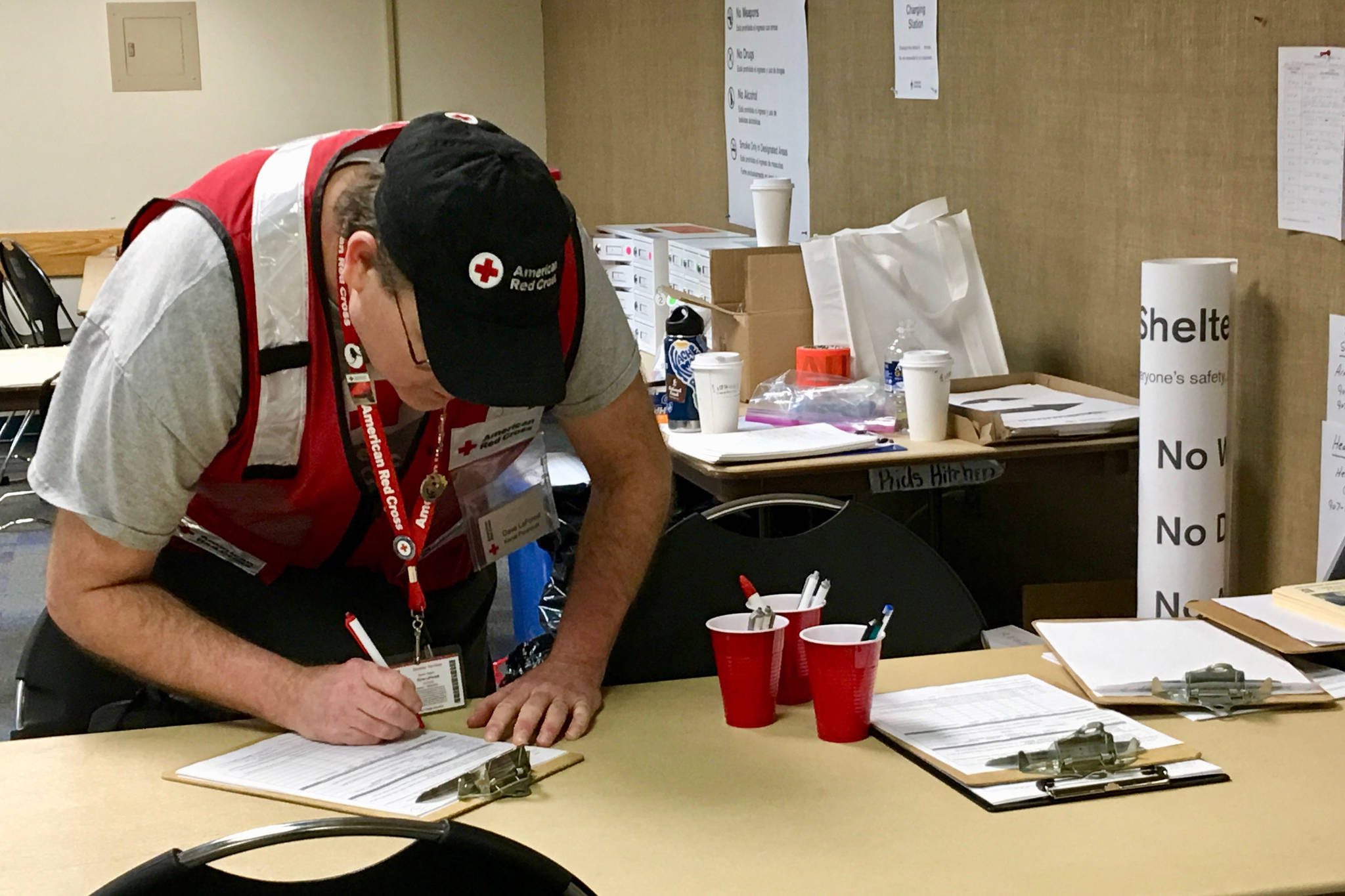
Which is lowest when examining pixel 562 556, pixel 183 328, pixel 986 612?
pixel 986 612

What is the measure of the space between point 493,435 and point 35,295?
16.1 ft

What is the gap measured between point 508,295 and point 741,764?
1.58 ft

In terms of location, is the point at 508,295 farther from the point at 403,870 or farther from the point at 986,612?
the point at 986,612

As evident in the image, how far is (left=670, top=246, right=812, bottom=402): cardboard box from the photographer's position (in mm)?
2980

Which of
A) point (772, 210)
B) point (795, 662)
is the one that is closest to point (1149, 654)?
point (795, 662)

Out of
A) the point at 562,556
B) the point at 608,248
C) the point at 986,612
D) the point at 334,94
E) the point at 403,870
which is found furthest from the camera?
the point at 334,94

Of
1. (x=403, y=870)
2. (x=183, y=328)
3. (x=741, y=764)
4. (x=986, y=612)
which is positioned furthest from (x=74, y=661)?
(x=986, y=612)

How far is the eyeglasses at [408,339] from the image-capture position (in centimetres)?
133

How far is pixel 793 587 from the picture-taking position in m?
1.71

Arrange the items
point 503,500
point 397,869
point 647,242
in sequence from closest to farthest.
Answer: point 397,869 < point 503,500 < point 647,242

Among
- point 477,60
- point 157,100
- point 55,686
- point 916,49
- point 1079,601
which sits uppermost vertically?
point 477,60

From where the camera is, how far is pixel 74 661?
5.24 ft

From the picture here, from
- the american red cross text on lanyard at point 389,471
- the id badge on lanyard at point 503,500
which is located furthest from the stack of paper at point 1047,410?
the american red cross text on lanyard at point 389,471

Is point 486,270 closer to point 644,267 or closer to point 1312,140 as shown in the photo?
point 1312,140
